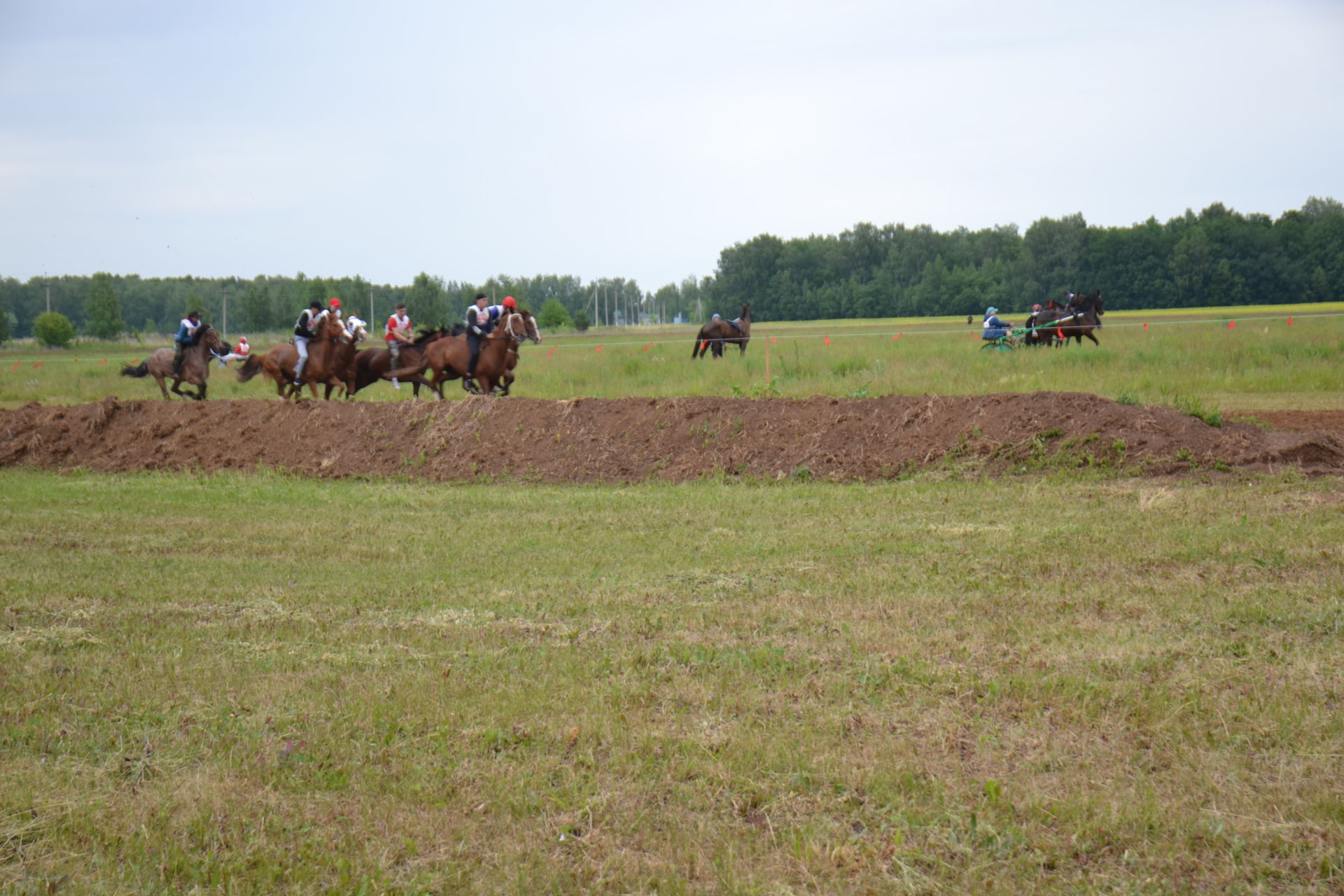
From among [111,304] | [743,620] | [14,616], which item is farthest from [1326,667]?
[111,304]

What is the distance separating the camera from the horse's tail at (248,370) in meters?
25.8

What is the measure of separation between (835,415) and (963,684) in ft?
31.8

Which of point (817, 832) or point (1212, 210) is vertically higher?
point (1212, 210)

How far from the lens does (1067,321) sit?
32.2 meters

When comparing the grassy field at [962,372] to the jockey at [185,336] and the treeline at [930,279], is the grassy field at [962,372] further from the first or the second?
the treeline at [930,279]

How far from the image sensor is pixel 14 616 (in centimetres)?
750

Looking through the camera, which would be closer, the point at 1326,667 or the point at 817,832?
the point at 817,832

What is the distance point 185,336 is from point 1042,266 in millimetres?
81082

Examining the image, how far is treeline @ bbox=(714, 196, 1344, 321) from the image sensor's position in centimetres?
8094

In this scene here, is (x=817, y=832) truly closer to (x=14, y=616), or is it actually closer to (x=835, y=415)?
(x=14, y=616)

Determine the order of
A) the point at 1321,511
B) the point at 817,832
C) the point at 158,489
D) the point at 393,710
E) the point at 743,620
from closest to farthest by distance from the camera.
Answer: the point at 817,832 < the point at 393,710 < the point at 743,620 < the point at 1321,511 < the point at 158,489

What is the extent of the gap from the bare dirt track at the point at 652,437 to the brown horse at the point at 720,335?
52.5ft

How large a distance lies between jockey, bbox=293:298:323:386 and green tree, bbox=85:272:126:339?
220ft

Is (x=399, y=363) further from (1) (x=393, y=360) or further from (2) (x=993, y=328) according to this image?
(2) (x=993, y=328)
